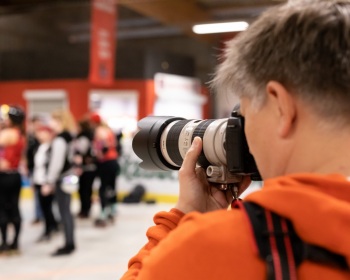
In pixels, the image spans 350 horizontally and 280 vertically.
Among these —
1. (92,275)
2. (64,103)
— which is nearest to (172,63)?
(64,103)

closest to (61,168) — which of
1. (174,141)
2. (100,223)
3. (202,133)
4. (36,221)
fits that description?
(100,223)

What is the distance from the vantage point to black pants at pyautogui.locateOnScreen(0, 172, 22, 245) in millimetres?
4781

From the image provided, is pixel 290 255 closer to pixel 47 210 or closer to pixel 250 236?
pixel 250 236

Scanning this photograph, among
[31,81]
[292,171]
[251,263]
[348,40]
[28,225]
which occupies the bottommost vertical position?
[28,225]

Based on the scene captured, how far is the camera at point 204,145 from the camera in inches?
32.7

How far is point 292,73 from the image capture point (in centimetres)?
65

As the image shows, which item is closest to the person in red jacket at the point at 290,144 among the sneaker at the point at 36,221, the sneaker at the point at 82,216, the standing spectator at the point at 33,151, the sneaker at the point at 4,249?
the sneaker at the point at 4,249

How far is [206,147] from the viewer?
3.01 feet

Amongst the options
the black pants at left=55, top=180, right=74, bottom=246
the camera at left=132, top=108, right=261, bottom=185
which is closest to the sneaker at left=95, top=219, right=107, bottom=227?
the black pants at left=55, top=180, right=74, bottom=246

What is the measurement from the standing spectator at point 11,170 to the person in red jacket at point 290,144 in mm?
4342

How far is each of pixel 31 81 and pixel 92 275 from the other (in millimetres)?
8702

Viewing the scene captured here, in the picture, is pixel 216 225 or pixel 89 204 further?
pixel 89 204

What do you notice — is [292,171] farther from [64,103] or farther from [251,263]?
[64,103]

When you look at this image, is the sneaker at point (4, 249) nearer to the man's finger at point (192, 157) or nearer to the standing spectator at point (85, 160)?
the standing spectator at point (85, 160)
